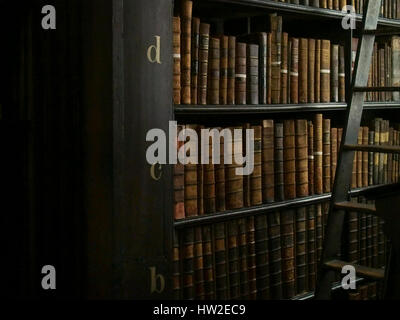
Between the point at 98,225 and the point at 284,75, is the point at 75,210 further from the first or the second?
the point at 284,75

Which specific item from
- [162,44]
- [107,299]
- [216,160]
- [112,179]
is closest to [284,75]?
[216,160]

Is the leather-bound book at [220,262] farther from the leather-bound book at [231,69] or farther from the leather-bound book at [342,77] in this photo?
the leather-bound book at [342,77]

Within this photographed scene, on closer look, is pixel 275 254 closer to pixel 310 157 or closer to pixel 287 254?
pixel 287 254

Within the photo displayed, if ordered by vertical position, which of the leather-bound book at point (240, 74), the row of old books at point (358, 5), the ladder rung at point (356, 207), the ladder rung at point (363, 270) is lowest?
the ladder rung at point (363, 270)

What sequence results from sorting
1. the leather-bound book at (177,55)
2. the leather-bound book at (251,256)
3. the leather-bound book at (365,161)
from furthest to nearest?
the leather-bound book at (365,161) < the leather-bound book at (251,256) < the leather-bound book at (177,55)

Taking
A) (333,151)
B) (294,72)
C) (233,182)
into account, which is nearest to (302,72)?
(294,72)

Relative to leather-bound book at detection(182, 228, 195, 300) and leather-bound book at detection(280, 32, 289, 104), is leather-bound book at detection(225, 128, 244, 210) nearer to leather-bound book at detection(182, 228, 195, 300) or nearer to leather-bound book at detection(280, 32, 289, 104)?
leather-bound book at detection(182, 228, 195, 300)

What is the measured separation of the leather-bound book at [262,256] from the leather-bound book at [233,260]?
11 centimetres

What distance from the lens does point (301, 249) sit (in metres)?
2.71

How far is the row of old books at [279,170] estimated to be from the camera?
7.57 feet

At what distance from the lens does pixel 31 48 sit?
219 centimetres

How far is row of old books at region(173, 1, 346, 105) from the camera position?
2.25 metres

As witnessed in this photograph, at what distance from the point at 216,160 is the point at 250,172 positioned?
0.19 meters

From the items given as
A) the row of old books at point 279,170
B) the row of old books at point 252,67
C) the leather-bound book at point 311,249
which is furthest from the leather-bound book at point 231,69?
the leather-bound book at point 311,249
